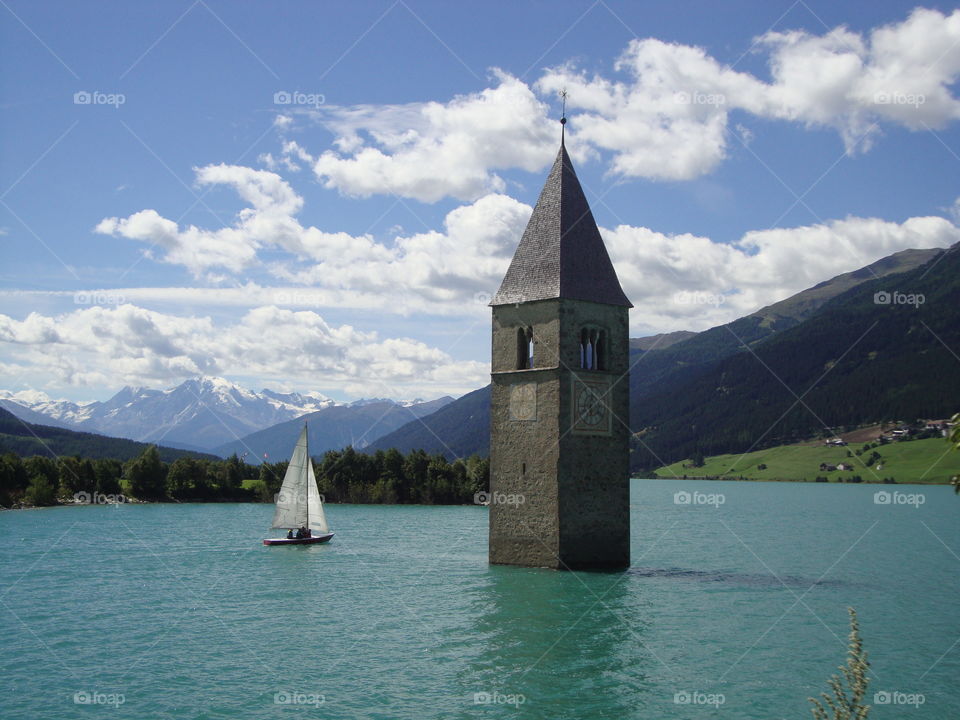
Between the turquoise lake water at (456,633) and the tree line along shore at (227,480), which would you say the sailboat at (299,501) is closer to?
the turquoise lake water at (456,633)

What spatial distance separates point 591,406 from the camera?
41000 millimetres

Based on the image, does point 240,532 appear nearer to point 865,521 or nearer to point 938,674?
point 938,674

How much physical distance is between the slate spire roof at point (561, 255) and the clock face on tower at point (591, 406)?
163 inches

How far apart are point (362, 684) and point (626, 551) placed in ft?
66.7

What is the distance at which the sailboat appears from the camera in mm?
62534

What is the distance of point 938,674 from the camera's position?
26.0 meters

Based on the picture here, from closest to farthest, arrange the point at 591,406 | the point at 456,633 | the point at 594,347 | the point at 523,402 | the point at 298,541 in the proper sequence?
the point at 456,633 → the point at 591,406 → the point at 523,402 → the point at 594,347 → the point at 298,541

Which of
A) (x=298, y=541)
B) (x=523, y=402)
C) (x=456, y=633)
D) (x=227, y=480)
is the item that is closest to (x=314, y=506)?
(x=298, y=541)

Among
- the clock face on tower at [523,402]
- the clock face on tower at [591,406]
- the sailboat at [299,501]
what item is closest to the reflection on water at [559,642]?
the clock face on tower at [591,406]

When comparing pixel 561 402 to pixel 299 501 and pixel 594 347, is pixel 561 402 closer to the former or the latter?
pixel 594 347

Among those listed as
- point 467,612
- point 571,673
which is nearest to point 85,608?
point 467,612

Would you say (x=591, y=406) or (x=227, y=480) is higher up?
(x=591, y=406)

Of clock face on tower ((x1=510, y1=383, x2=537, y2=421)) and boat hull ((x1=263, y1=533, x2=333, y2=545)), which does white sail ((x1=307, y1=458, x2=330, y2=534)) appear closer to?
boat hull ((x1=263, y1=533, x2=333, y2=545))

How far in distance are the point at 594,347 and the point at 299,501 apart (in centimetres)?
3119
